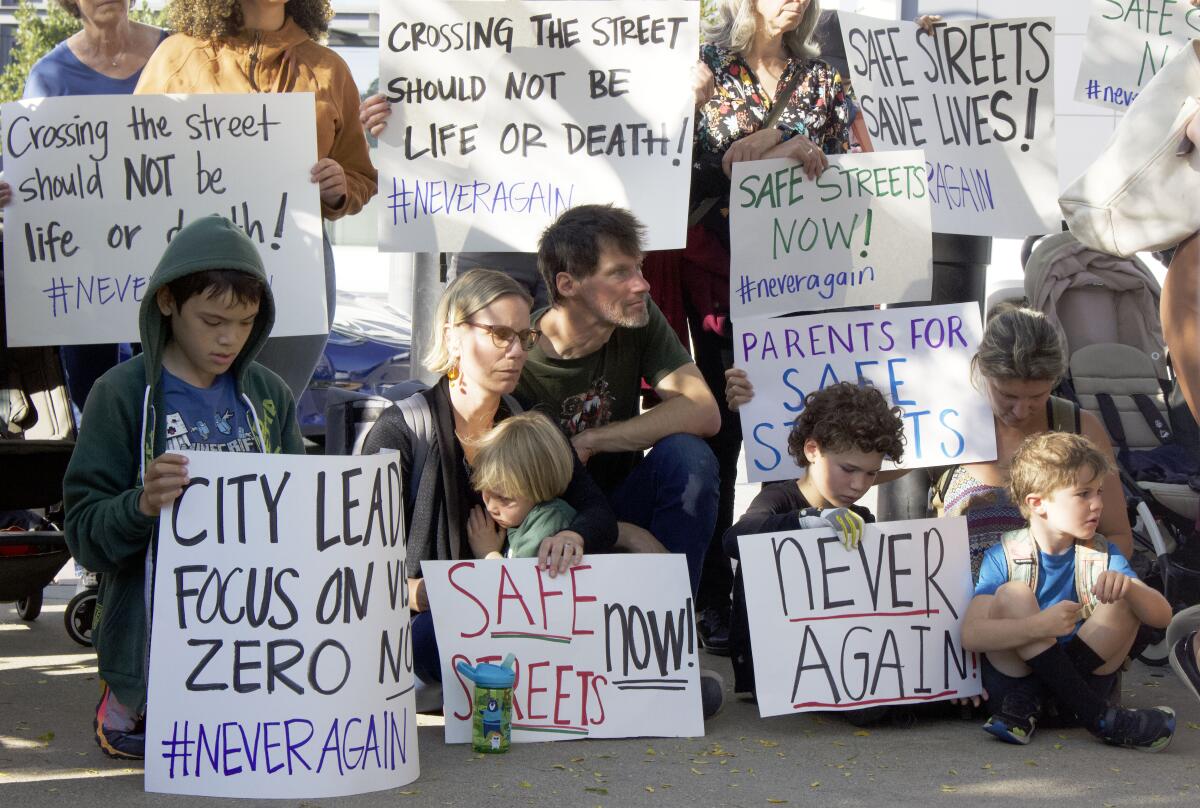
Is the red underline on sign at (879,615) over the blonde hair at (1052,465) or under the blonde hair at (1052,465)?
under

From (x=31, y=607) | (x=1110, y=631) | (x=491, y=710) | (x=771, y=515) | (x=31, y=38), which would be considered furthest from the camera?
(x=31, y=38)

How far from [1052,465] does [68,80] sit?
3.14 metres

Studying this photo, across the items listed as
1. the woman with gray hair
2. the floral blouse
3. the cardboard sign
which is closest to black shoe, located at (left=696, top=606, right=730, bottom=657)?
the woman with gray hair

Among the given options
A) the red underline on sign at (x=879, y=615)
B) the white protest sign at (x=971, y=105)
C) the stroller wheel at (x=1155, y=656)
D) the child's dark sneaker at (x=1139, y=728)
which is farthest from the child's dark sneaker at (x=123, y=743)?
the stroller wheel at (x=1155, y=656)

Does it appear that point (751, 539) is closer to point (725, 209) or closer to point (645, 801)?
point (645, 801)

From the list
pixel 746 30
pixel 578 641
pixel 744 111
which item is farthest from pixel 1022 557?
pixel 746 30

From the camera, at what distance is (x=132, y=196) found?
4.69 metres

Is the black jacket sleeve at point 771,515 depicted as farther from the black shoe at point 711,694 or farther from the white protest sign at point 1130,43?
the white protest sign at point 1130,43

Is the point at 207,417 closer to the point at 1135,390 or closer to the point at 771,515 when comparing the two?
the point at 771,515

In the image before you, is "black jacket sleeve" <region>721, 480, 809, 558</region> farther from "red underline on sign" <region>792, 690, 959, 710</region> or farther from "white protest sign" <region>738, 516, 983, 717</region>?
"red underline on sign" <region>792, 690, 959, 710</region>

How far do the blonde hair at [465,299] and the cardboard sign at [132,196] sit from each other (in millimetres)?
471

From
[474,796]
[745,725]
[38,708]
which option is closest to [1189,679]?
[745,725]

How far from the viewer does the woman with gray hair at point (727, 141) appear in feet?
16.6

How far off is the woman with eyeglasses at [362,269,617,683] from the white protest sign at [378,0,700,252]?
0.77 m
